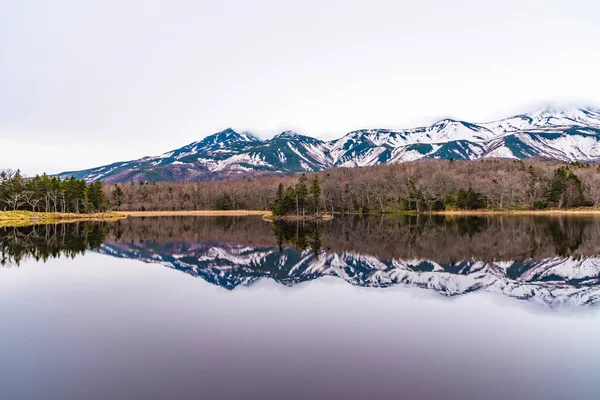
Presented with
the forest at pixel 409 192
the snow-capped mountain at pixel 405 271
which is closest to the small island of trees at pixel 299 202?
the forest at pixel 409 192

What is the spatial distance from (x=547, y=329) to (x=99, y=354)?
54.3 ft

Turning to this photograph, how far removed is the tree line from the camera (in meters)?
104

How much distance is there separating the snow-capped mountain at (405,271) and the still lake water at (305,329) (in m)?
0.15

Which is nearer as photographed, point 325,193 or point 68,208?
point 68,208

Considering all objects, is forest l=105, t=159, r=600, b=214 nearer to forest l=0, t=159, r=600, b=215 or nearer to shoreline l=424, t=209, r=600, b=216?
forest l=0, t=159, r=600, b=215

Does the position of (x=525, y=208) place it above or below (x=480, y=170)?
below

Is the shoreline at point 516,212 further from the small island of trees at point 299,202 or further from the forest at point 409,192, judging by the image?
the small island of trees at point 299,202

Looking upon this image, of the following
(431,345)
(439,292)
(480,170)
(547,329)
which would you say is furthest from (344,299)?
(480,170)

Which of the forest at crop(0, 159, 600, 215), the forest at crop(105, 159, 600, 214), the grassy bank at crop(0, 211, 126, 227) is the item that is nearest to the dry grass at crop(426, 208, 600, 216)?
the forest at crop(0, 159, 600, 215)

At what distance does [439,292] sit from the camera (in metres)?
22.9

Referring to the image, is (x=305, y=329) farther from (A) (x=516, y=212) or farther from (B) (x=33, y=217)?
(A) (x=516, y=212)

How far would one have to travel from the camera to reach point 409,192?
446 ft

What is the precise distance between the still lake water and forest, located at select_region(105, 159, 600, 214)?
7540 cm

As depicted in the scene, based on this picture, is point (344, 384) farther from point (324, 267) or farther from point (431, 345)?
point (324, 267)
